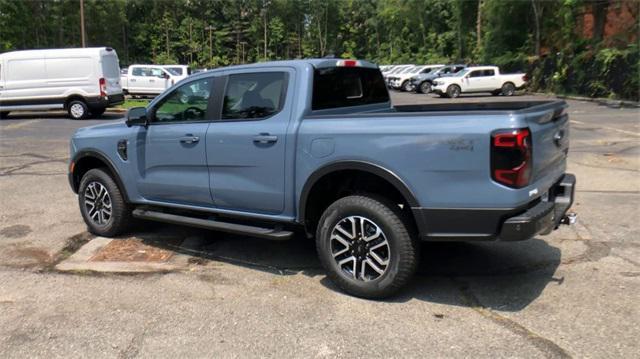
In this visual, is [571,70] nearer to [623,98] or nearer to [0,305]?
[623,98]

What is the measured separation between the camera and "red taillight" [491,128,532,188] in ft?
12.8

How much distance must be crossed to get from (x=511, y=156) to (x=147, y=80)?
93.4 ft

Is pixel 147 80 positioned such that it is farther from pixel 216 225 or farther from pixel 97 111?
pixel 216 225

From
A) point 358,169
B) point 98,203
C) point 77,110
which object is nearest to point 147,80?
point 77,110

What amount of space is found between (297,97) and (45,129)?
587 inches

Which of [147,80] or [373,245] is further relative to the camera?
[147,80]

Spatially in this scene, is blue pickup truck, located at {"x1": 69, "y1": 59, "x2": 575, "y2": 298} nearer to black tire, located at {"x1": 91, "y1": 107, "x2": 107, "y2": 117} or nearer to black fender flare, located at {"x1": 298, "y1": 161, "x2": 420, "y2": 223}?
black fender flare, located at {"x1": 298, "y1": 161, "x2": 420, "y2": 223}

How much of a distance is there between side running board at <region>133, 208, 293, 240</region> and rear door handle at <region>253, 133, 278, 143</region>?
751mm

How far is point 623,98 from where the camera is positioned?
26.1m

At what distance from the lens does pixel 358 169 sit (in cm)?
445

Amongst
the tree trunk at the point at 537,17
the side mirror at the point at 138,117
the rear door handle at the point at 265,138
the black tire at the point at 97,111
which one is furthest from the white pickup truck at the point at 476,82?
the rear door handle at the point at 265,138

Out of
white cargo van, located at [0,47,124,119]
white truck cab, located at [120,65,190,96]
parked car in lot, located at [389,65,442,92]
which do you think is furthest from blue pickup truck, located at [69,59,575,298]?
parked car in lot, located at [389,65,442,92]

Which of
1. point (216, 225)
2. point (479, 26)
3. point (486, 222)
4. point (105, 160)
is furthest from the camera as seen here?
point (479, 26)

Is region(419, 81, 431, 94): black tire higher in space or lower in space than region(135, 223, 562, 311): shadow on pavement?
higher
